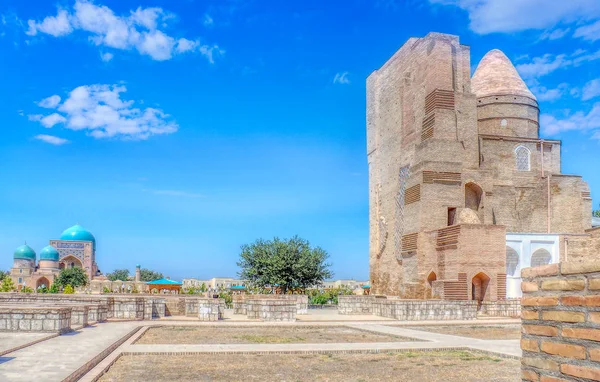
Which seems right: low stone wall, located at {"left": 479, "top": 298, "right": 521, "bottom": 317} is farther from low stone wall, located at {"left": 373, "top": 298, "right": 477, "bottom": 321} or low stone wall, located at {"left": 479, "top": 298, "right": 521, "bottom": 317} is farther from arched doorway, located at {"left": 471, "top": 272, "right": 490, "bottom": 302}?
arched doorway, located at {"left": 471, "top": 272, "right": 490, "bottom": 302}

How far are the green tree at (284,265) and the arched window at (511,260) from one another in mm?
10367

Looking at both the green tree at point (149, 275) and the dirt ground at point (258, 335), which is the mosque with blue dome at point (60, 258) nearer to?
the green tree at point (149, 275)

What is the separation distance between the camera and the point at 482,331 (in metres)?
16.6

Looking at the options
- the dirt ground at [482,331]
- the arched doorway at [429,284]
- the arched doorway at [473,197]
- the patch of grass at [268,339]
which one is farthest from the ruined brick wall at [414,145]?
the patch of grass at [268,339]

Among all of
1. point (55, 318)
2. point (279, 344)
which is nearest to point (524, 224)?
point (279, 344)

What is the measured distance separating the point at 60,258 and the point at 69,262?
1.18 meters

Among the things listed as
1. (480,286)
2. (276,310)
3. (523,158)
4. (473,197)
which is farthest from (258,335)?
(523,158)

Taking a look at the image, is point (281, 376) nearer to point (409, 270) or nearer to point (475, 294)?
point (475, 294)

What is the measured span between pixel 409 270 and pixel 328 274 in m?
5.77

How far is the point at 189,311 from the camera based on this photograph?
19906mm

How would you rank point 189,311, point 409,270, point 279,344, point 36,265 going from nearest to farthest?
point 279,344 < point 189,311 < point 409,270 < point 36,265

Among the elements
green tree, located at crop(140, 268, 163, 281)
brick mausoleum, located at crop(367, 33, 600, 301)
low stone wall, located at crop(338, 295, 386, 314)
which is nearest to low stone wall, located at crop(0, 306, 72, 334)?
low stone wall, located at crop(338, 295, 386, 314)

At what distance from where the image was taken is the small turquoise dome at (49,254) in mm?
72062

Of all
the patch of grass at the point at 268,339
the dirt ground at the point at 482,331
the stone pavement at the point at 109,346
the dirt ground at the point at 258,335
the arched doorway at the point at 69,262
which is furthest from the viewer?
the arched doorway at the point at 69,262
